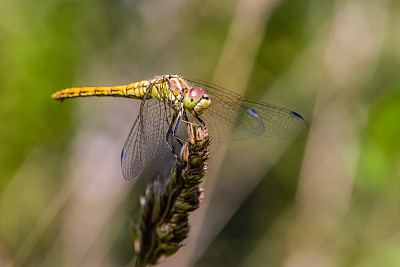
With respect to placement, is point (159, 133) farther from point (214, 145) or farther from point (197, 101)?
point (214, 145)

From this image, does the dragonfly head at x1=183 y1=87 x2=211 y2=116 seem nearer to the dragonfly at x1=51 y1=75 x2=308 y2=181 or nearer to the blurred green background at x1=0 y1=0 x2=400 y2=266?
the dragonfly at x1=51 y1=75 x2=308 y2=181

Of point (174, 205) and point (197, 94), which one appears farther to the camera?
point (197, 94)

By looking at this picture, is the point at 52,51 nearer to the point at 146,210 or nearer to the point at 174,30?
the point at 174,30

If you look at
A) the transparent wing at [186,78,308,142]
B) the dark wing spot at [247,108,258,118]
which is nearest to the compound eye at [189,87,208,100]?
the transparent wing at [186,78,308,142]

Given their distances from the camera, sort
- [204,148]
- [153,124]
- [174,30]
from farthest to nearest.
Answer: [174,30] < [153,124] < [204,148]

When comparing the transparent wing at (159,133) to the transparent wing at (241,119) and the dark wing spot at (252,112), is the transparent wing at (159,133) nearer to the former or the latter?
the transparent wing at (241,119)

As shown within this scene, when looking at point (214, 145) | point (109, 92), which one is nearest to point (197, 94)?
point (214, 145)

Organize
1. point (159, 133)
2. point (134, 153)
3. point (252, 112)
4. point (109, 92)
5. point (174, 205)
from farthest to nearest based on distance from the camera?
point (109, 92), point (252, 112), point (159, 133), point (134, 153), point (174, 205)

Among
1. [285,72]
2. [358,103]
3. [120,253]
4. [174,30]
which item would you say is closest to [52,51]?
[174,30]

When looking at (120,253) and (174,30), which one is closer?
(120,253)
